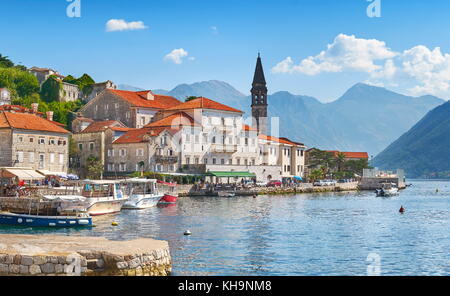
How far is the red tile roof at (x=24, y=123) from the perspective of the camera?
224 ft

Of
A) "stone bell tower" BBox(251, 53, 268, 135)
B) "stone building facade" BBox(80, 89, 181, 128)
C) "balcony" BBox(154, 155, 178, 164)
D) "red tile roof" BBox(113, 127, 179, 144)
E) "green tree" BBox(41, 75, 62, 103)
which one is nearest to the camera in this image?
"balcony" BBox(154, 155, 178, 164)

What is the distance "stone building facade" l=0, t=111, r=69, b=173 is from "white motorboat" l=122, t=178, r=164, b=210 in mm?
14724

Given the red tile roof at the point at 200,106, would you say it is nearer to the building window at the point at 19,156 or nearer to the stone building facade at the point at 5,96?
the stone building facade at the point at 5,96

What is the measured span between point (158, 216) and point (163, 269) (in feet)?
90.9

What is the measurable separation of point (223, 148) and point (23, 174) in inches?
1568

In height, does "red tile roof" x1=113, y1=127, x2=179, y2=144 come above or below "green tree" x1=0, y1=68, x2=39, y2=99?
below

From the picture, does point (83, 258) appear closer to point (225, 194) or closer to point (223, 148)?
point (225, 194)

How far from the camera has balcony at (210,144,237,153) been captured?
3578 inches

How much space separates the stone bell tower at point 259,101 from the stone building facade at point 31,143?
53087mm

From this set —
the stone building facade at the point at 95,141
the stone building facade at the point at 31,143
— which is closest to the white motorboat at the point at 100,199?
the stone building facade at the point at 31,143

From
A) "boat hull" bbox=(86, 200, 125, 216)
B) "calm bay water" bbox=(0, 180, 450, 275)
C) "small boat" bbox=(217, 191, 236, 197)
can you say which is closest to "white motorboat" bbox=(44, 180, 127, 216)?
"boat hull" bbox=(86, 200, 125, 216)

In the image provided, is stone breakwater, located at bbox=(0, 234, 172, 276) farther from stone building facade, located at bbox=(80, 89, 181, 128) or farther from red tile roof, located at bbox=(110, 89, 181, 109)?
red tile roof, located at bbox=(110, 89, 181, 109)

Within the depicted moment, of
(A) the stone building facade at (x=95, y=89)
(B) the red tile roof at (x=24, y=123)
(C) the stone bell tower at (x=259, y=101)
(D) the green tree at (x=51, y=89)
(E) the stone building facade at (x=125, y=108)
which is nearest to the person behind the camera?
(B) the red tile roof at (x=24, y=123)
